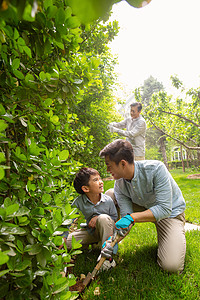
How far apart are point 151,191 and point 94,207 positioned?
729 millimetres

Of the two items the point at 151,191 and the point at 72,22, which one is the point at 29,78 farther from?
the point at 151,191

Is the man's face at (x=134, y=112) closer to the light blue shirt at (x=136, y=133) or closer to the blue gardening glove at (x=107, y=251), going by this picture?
the light blue shirt at (x=136, y=133)

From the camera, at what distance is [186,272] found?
6.55 feet

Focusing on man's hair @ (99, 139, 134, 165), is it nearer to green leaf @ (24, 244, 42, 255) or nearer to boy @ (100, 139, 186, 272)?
boy @ (100, 139, 186, 272)

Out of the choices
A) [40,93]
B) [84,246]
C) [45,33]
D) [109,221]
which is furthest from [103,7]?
[84,246]

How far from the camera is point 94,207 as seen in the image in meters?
2.60

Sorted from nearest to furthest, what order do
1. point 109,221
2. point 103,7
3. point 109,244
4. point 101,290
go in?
1. point 103,7
2. point 101,290
3. point 109,244
4. point 109,221

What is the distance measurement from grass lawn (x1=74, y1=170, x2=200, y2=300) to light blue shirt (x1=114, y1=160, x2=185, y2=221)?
48cm

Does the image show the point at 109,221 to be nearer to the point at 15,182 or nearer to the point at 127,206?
the point at 127,206

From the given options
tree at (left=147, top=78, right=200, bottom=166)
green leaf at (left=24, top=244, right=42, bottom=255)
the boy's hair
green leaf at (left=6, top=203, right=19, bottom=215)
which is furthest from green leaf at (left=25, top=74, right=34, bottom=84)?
tree at (left=147, top=78, right=200, bottom=166)

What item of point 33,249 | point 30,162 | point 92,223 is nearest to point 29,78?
point 30,162

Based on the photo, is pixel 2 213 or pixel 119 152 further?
pixel 119 152

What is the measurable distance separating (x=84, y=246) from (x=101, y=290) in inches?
35.4

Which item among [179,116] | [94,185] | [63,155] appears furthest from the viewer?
[179,116]
